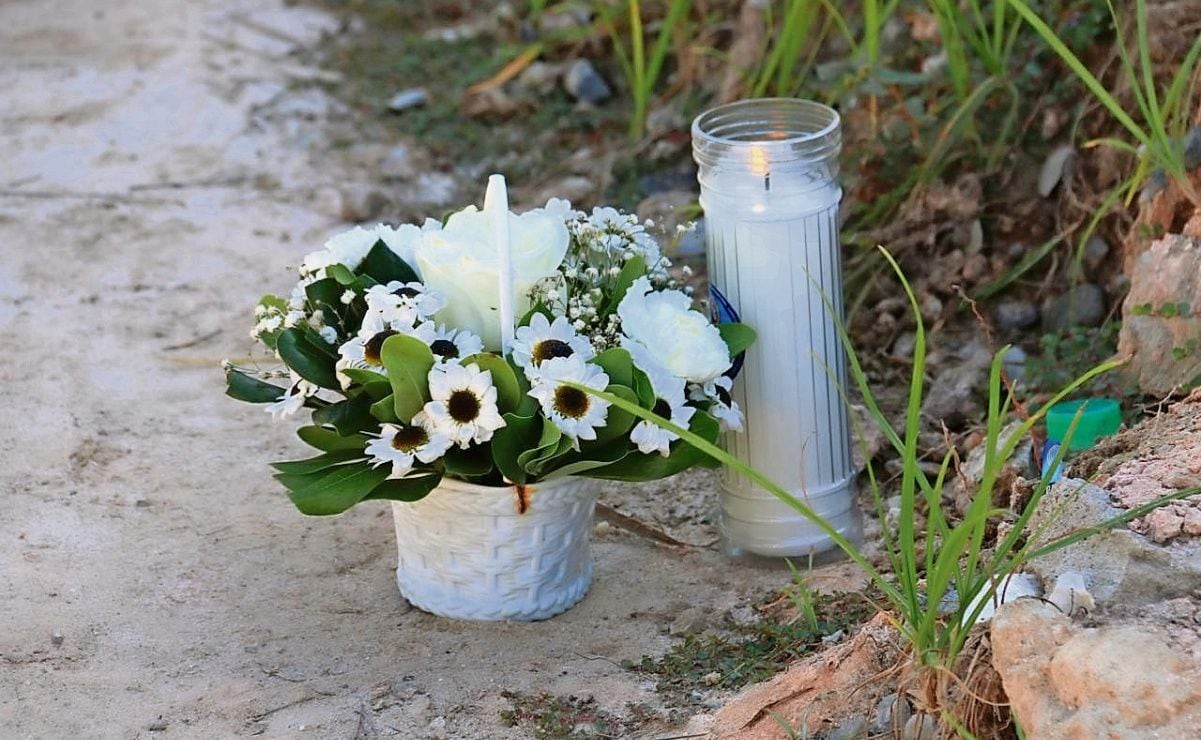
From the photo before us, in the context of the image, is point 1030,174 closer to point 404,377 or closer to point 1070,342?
point 1070,342

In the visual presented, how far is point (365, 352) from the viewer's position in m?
2.07

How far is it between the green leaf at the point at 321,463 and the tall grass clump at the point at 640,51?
1.70m

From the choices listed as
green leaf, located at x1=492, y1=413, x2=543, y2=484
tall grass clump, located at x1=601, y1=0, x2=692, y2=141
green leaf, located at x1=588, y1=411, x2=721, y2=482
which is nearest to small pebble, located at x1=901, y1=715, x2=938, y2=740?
green leaf, located at x1=588, y1=411, x2=721, y2=482

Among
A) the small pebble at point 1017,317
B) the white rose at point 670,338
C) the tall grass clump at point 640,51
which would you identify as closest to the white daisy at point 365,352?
the white rose at point 670,338

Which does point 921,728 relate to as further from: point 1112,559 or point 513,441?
point 513,441

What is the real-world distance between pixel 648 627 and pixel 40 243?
203 centimetres

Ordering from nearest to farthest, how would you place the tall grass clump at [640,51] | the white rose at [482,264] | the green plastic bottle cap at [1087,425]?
1. the white rose at [482,264]
2. the green plastic bottle cap at [1087,425]
3. the tall grass clump at [640,51]

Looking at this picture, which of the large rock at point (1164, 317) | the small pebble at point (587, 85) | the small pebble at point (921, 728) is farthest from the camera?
the small pebble at point (587, 85)

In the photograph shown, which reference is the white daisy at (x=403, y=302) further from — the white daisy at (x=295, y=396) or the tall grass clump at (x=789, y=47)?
the tall grass clump at (x=789, y=47)

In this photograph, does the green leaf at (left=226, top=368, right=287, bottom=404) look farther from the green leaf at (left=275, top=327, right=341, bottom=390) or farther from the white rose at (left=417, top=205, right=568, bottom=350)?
the white rose at (left=417, top=205, right=568, bottom=350)

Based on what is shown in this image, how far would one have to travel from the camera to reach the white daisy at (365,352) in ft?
6.77

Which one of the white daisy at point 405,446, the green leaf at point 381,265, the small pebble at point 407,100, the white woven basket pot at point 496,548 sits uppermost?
the green leaf at point 381,265

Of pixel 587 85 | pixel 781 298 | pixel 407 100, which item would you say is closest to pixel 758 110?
pixel 781 298

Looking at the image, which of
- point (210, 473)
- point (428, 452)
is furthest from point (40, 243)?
point (428, 452)
